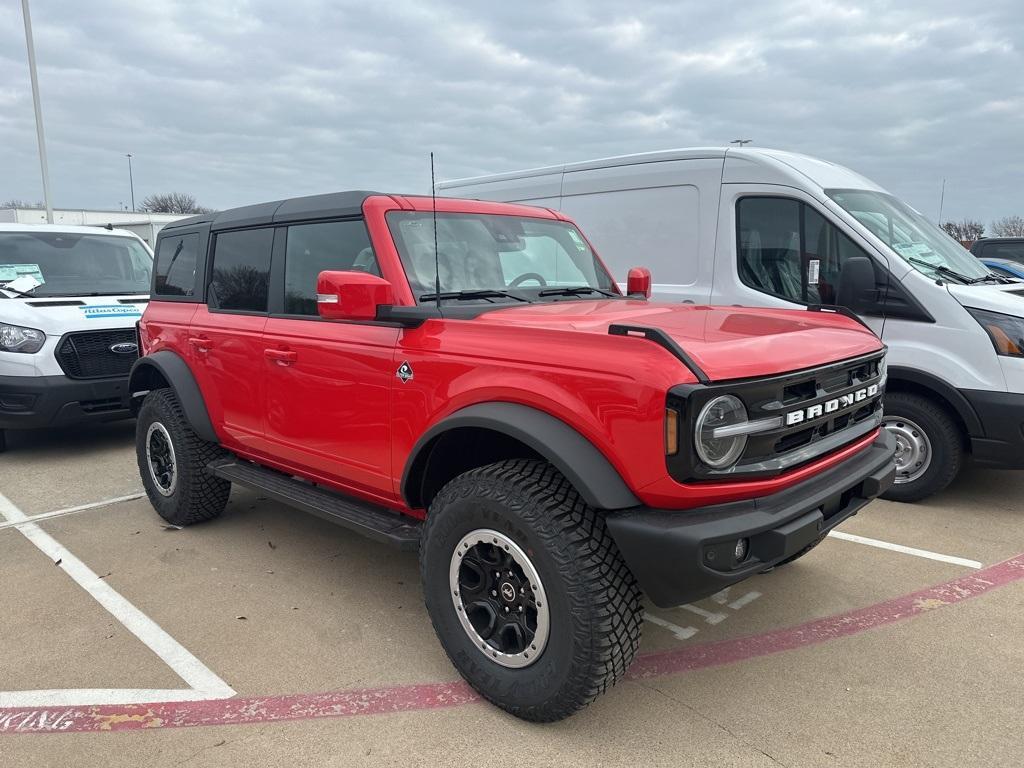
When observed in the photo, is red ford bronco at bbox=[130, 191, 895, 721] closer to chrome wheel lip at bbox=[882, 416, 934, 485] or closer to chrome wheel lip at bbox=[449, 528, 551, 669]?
chrome wheel lip at bbox=[449, 528, 551, 669]

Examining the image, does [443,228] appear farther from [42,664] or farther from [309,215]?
[42,664]

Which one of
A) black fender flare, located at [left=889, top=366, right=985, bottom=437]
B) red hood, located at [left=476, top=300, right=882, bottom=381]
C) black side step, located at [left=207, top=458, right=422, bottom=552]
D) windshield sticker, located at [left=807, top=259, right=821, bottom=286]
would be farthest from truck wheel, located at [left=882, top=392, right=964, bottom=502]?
black side step, located at [left=207, top=458, right=422, bottom=552]

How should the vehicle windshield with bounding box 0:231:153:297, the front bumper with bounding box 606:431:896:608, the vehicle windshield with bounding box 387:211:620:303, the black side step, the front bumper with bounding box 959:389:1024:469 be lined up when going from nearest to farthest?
the front bumper with bounding box 606:431:896:608 < the black side step < the vehicle windshield with bounding box 387:211:620:303 < the front bumper with bounding box 959:389:1024:469 < the vehicle windshield with bounding box 0:231:153:297

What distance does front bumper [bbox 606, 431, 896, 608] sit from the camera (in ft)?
7.23

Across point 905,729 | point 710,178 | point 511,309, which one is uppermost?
point 710,178

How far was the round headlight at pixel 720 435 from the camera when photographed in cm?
223

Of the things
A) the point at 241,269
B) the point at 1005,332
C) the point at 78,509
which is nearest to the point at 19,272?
the point at 78,509

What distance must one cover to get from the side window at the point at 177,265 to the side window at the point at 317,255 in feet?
3.75

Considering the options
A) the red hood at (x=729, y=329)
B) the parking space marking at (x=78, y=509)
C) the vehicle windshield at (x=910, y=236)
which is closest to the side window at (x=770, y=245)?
the vehicle windshield at (x=910, y=236)

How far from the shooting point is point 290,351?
3572mm

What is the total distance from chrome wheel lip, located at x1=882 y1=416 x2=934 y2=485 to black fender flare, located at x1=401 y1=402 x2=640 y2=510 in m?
3.28

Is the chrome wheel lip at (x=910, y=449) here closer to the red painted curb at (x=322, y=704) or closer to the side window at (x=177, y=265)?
the red painted curb at (x=322, y=704)

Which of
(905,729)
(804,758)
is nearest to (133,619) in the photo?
(804,758)

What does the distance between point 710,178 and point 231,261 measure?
372cm
